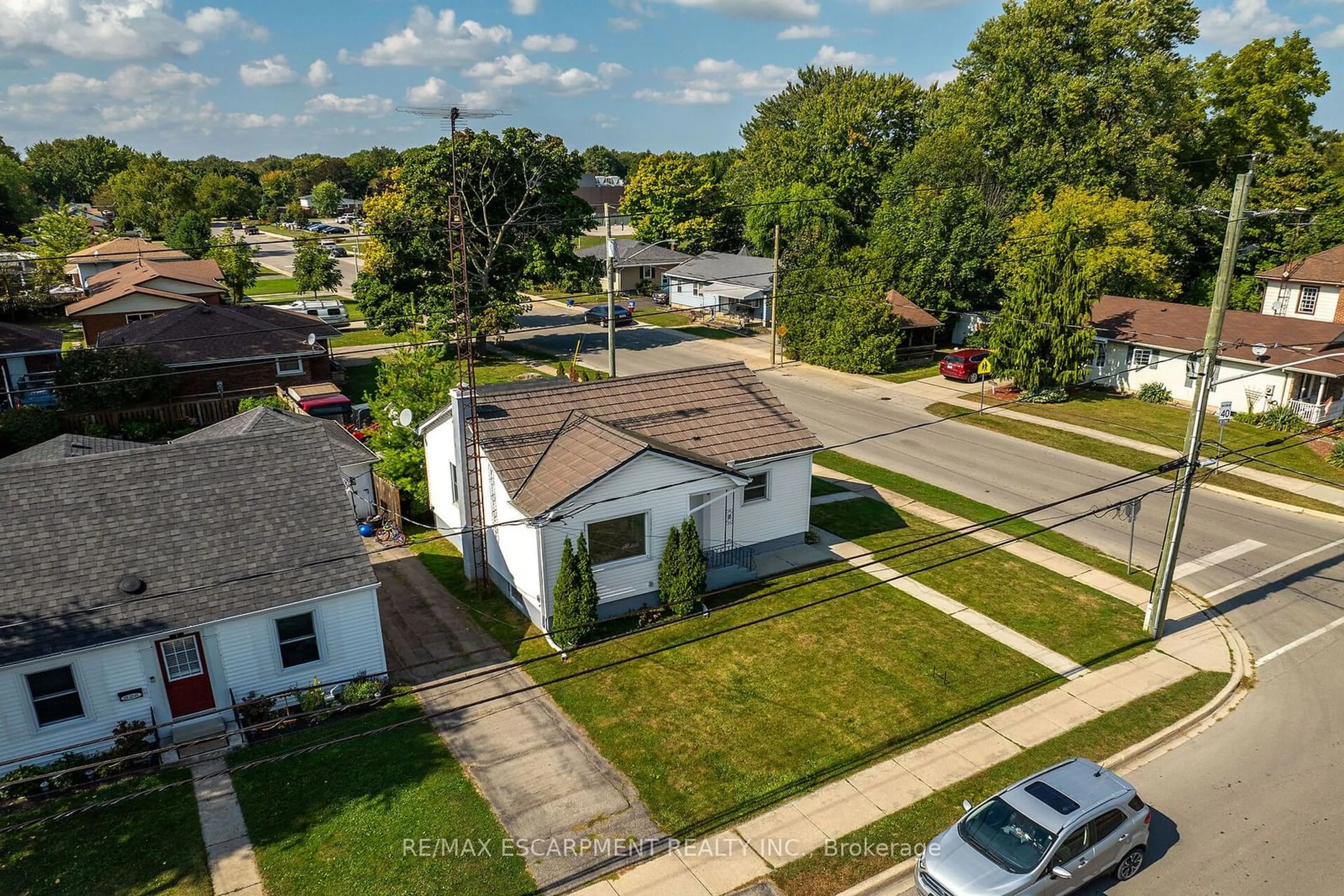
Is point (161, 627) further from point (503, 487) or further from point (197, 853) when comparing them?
point (503, 487)

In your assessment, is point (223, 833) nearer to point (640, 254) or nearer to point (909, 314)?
point (909, 314)

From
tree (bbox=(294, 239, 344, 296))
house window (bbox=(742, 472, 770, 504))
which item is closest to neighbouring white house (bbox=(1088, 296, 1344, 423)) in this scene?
house window (bbox=(742, 472, 770, 504))

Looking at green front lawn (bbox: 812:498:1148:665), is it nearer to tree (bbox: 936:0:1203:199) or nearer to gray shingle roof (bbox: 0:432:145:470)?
gray shingle roof (bbox: 0:432:145:470)

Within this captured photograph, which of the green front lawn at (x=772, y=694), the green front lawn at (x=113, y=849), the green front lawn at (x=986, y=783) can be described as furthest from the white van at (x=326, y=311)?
the green front lawn at (x=986, y=783)

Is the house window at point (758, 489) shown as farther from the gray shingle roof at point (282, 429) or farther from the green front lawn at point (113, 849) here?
the green front lawn at point (113, 849)

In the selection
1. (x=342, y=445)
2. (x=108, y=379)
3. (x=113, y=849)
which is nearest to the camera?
(x=113, y=849)

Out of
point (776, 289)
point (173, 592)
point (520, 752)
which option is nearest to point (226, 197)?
point (776, 289)
